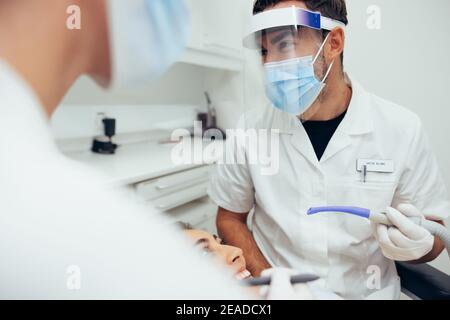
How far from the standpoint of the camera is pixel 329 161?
0.66m

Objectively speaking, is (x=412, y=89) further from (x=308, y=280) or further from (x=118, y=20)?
(x=118, y=20)

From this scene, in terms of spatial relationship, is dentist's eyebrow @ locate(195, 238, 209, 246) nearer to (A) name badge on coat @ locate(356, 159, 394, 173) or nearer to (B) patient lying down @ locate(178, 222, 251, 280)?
(B) patient lying down @ locate(178, 222, 251, 280)

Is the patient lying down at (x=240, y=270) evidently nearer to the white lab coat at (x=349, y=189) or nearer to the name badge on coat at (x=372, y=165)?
the white lab coat at (x=349, y=189)

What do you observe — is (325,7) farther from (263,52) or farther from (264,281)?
(264,281)

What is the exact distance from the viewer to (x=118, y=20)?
0.49m

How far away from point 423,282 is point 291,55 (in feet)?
1.84

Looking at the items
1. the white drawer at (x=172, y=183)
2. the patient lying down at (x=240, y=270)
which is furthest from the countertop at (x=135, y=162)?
the patient lying down at (x=240, y=270)

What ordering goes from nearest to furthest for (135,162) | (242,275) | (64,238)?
(64,238)
(242,275)
(135,162)

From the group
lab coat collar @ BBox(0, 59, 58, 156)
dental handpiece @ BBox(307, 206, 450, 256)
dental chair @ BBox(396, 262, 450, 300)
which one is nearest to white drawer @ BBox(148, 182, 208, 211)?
lab coat collar @ BBox(0, 59, 58, 156)

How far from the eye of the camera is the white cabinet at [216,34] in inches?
24.1

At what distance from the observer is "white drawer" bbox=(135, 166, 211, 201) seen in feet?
1.93

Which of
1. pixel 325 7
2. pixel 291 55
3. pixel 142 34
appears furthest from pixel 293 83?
pixel 142 34

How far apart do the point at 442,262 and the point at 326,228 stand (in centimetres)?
25
